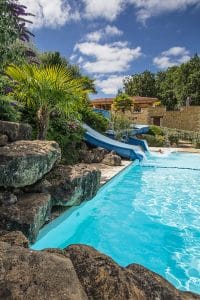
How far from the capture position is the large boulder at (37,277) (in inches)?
70.4

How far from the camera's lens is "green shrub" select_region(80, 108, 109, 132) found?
17.9 metres

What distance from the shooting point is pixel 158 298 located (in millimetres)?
2064

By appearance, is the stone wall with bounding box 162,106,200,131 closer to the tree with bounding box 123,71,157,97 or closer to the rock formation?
the tree with bounding box 123,71,157,97

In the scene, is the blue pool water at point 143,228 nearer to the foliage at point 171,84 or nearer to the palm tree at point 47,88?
the palm tree at point 47,88

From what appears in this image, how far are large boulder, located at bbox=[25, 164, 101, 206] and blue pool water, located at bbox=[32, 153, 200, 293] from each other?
1.63 ft

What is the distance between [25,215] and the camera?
189 inches

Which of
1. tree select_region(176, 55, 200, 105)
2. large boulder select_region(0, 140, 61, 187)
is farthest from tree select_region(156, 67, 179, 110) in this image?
large boulder select_region(0, 140, 61, 187)

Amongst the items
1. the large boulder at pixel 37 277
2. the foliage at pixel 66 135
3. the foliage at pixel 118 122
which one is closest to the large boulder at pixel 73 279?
the large boulder at pixel 37 277

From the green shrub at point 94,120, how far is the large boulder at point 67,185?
11176mm

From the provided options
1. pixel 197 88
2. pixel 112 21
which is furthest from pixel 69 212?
pixel 197 88

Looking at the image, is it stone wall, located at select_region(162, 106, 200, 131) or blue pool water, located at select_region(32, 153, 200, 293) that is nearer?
blue pool water, located at select_region(32, 153, 200, 293)

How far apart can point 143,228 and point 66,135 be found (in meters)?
5.90

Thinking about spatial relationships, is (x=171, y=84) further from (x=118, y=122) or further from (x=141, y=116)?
(x=118, y=122)

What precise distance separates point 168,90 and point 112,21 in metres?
31.2
